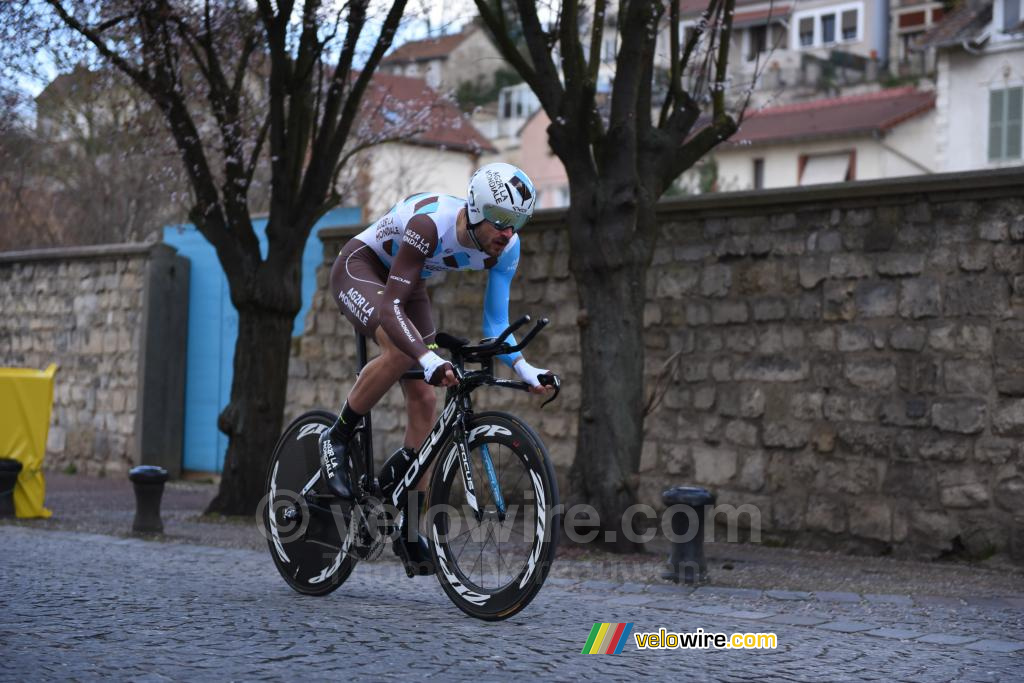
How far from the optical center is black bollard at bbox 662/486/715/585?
7461 mm

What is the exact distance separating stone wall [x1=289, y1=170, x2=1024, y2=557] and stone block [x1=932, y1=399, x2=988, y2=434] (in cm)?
1

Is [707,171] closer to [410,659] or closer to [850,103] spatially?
[850,103]

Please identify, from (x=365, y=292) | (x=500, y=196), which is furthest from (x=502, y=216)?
(x=365, y=292)

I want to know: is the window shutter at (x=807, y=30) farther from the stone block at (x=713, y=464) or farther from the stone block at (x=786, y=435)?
the stone block at (x=786, y=435)

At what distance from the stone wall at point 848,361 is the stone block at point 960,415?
1 cm

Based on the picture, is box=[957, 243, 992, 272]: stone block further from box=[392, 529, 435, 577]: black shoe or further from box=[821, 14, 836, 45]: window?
box=[821, 14, 836, 45]: window

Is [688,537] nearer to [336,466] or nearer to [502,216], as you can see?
[336,466]

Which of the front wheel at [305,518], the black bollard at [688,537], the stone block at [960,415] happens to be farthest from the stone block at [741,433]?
the front wheel at [305,518]

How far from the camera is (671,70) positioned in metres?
9.30

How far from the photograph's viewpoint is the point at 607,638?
513cm

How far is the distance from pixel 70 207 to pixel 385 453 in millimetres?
18819

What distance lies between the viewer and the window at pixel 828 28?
201ft

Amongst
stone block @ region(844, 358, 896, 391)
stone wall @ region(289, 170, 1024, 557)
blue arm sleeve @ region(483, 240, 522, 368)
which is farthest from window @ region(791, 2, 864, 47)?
blue arm sleeve @ region(483, 240, 522, 368)

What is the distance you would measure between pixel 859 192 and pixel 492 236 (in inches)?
198
